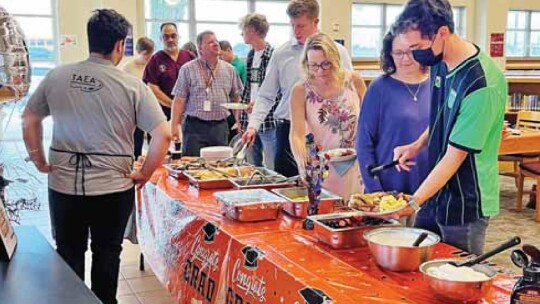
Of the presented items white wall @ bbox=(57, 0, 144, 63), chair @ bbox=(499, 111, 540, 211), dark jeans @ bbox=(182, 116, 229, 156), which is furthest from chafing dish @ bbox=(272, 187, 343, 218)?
white wall @ bbox=(57, 0, 144, 63)

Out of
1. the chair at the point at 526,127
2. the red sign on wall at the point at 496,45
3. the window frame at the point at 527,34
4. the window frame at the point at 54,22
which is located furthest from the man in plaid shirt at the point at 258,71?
the window frame at the point at 527,34

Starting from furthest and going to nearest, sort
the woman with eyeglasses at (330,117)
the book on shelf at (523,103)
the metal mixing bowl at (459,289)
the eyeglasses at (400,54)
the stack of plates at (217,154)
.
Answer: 1. the book on shelf at (523,103)
2. the stack of plates at (217,154)
3. the woman with eyeglasses at (330,117)
4. the eyeglasses at (400,54)
5. the metal mixing bowl at (459,289)

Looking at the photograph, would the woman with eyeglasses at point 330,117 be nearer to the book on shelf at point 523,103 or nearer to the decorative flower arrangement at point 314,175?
the decorative flower arrangement at point 314,175

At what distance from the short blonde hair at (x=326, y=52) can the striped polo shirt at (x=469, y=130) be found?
57 cm

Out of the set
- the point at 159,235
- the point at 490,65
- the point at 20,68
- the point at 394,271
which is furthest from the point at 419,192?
the point at 159,235

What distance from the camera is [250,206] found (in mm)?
2131

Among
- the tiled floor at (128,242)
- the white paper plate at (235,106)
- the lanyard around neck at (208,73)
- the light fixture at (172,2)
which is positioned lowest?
the tiled floor at (128,242)

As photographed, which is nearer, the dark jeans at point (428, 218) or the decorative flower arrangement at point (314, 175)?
the dark jeans at point (428, 218)

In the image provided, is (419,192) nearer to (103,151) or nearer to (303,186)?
(303,186)

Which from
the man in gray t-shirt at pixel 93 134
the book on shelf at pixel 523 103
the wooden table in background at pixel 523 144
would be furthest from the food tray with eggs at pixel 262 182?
the book on shelf at pixel 523 103

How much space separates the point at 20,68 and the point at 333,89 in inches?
50.4

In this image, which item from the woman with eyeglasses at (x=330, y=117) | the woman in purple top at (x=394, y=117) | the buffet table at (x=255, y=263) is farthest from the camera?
the woman with eyeglasses at (x=330, y=117)

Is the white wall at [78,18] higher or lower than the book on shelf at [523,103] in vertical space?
higher

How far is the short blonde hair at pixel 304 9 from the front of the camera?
120 inches
